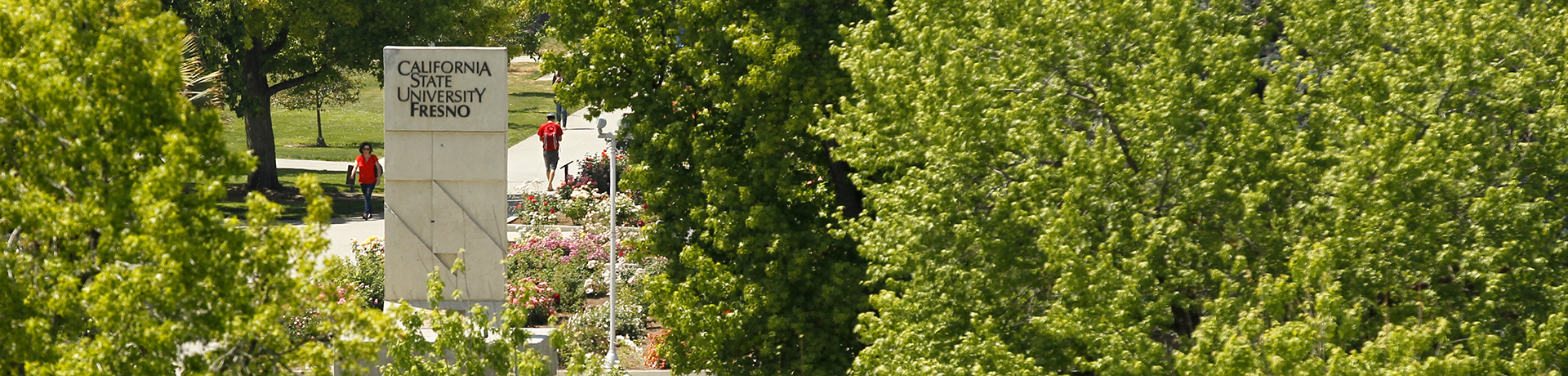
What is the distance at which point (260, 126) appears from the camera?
95.2 feet

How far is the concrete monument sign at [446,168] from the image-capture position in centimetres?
1342

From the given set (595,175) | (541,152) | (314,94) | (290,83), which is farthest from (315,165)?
(595,175)

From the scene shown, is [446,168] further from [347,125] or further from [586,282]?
[347,125]

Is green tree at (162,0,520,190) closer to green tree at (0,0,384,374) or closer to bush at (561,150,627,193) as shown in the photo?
bush at (561,150,627,193)

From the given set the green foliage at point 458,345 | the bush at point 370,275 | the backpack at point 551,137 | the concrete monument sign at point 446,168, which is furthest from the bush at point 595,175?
the green foliage at point 458,345

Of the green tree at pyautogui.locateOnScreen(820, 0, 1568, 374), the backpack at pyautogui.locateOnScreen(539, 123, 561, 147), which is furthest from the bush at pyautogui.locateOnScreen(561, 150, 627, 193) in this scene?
the green tree at pyautogui.locateOnScreen(820, 0, 1568, 374)

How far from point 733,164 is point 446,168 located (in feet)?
9.41

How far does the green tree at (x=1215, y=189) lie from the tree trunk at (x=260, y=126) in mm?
21324

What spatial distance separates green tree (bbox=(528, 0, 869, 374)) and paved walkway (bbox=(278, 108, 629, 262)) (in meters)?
9.86

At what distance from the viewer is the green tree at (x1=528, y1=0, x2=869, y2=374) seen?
40.6ft

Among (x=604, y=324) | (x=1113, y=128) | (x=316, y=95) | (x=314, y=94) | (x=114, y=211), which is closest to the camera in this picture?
(x=114, y=211)

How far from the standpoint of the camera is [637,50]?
13.0 metres

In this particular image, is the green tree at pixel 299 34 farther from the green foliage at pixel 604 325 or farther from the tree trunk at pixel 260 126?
the green foliage at pixel 604 325

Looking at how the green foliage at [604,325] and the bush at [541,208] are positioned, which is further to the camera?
the bush at [541,208]
